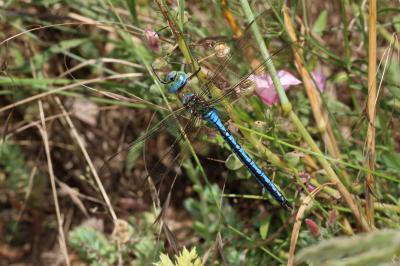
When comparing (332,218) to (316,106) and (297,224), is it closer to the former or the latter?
(297,224)

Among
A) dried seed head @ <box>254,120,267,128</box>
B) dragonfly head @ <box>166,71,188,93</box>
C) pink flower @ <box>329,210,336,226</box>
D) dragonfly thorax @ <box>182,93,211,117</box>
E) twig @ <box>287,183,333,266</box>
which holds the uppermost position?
dragonfly head @ <box>166,71,188,93</box>

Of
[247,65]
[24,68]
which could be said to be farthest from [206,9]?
[24,68]

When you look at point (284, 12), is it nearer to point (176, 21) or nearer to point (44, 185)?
point (176, 21)

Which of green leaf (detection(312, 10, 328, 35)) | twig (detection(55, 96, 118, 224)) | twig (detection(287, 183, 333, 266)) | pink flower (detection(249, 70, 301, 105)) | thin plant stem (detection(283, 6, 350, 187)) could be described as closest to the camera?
twig (detection(287, 183, 333, 266))

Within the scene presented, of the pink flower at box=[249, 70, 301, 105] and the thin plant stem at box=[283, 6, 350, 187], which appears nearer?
the pink flower at box=[249, 70, 301, 105]

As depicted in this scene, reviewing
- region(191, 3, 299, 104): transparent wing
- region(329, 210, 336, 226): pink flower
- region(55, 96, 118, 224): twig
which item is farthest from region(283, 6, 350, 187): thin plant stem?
region(55, 96, 118, 224): twig

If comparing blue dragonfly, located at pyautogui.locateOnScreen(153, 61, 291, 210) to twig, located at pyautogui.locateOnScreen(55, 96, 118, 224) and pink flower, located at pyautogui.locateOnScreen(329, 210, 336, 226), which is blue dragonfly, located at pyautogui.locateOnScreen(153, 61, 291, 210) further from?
twig, located at pyautogui.locateOnScreen(55, 96, 118, 224)
